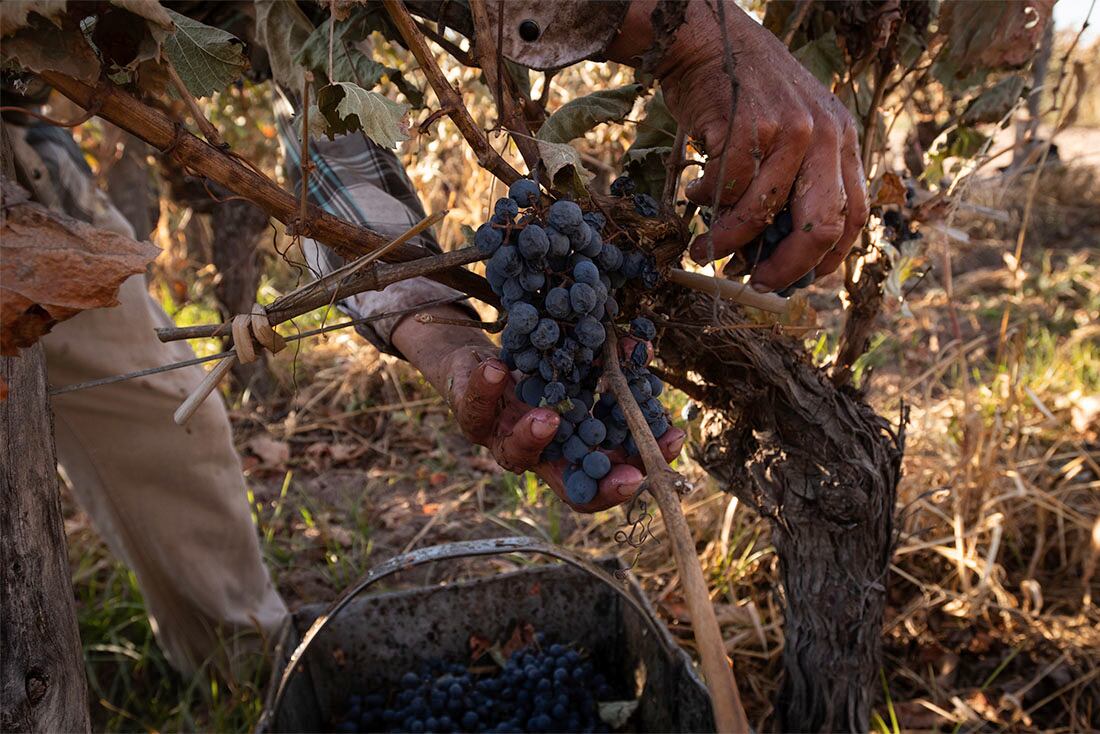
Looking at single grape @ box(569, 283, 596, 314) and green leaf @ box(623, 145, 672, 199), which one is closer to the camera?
single grape @ box(569, 283, 596, 314)

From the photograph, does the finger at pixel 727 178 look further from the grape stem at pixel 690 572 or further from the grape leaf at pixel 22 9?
the grape leaf at pixel 22 9

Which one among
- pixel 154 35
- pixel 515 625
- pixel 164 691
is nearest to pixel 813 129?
pixel 154 35

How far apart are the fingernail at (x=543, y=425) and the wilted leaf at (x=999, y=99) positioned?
A: 48.5 inches

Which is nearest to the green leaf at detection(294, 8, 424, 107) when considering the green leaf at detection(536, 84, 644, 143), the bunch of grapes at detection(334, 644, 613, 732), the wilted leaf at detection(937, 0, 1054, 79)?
the green leaf at detection(536, 84, 644, 143)

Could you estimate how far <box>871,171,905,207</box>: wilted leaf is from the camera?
1.57 m

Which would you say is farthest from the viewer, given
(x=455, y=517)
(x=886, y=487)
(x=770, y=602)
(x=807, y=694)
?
(x=455, y=517)

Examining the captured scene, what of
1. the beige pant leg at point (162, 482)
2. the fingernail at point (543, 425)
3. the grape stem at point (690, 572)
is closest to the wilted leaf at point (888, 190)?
the grape stem at point (690, 572)

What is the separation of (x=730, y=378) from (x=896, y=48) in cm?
70

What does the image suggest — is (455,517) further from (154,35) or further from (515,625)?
(154,35)

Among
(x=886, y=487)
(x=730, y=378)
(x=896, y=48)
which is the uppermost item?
(x=896, y=48)

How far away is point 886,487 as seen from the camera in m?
1.70

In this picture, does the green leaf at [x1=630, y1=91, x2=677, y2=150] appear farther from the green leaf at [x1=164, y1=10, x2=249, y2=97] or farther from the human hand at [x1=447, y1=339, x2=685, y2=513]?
the green leaf at [x1=164, y1=10, x2=249, y2=97]

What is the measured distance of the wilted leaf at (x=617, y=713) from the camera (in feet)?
6.77

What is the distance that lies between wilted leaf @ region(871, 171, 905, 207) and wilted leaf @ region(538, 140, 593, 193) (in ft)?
2.38
